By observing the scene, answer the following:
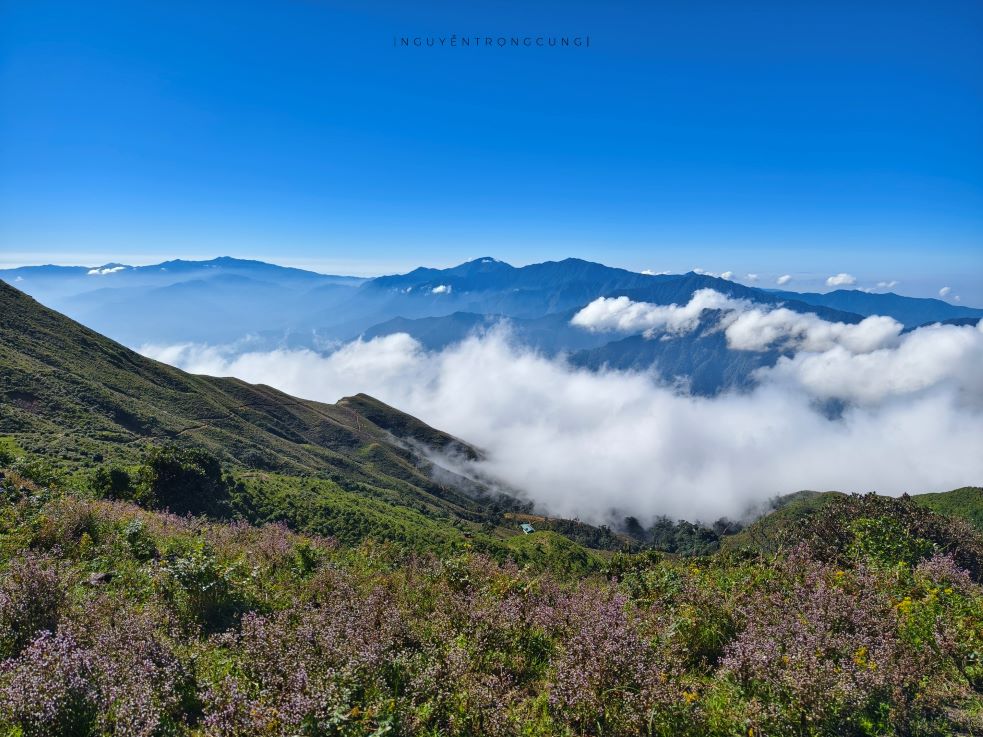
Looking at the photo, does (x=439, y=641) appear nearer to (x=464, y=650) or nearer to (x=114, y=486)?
(x=464, y=650)

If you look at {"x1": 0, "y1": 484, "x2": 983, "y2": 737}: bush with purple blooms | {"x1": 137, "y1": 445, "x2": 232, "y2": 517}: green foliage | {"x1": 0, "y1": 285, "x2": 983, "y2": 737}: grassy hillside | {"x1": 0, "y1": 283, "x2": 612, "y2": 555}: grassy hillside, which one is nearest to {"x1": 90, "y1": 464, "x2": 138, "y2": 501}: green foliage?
{"x1": 137, "y1": 445, "x2": 232, "y2": 517}: green foliage

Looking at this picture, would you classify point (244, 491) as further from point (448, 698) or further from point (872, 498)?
point (872, 498)

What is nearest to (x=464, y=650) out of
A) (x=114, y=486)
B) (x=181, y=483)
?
(x=114, y=486)

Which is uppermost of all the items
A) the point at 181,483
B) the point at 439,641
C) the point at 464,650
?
the point at 464,650

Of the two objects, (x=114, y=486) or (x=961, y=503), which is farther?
(x=961, y=503)

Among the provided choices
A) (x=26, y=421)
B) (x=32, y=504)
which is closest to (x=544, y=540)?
(x=26, y=421)

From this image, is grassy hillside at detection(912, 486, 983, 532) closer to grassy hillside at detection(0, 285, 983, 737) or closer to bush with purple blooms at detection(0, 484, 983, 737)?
grassy hillside at detection(0, 285, 983, 737)

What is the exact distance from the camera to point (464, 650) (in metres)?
5.88

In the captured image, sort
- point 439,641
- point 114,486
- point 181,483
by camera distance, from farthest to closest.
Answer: point 181,483 → point 114,486 → point 439,641

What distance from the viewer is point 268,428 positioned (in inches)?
4902

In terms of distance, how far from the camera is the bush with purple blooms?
4.43 meters

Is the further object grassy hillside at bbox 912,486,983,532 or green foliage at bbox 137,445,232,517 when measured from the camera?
grassy hillside at bbox 912,486,983,532

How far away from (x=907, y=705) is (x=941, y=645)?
4.92ft

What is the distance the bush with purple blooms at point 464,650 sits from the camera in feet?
14.5
